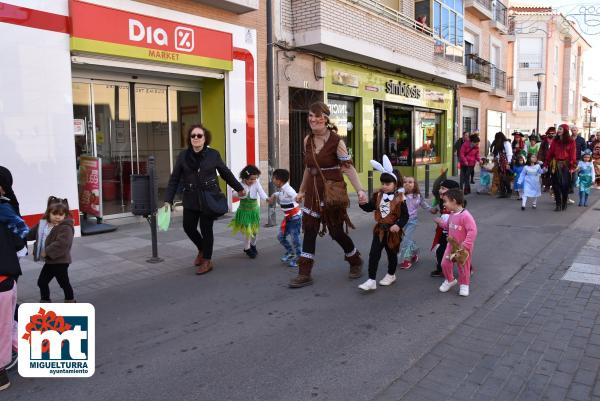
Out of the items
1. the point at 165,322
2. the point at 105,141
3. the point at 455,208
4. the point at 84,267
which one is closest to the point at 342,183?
the point at 455,208

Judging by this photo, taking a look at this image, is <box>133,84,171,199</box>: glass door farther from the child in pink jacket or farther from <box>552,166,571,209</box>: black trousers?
<box>552,166,571,209</box>: black trousers

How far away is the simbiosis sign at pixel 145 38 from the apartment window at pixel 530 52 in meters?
39.0

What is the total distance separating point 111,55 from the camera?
8.74 metres

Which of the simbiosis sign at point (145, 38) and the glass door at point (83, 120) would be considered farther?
the glass door at point (83, 120)

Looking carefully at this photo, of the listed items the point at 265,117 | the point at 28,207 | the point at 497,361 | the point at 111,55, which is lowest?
the point at 497,361

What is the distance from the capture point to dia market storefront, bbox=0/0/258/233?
308 inches

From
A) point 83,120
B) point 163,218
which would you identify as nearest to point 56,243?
point 163,218

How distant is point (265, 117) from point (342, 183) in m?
6.75

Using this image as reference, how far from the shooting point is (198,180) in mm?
6090

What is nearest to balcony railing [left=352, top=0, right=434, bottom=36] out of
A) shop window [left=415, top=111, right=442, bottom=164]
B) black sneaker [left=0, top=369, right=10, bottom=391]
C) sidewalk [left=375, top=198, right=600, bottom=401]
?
shop window [left=415, top=111, right=442, bottom=164]

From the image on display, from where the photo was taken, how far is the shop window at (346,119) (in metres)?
14.6

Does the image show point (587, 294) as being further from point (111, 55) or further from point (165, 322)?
point (111, 55)

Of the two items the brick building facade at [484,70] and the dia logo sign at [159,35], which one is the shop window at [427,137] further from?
the dia logo sign at [159,35]

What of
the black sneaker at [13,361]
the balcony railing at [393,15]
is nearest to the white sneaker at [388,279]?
the black sneaker at [13,361]
